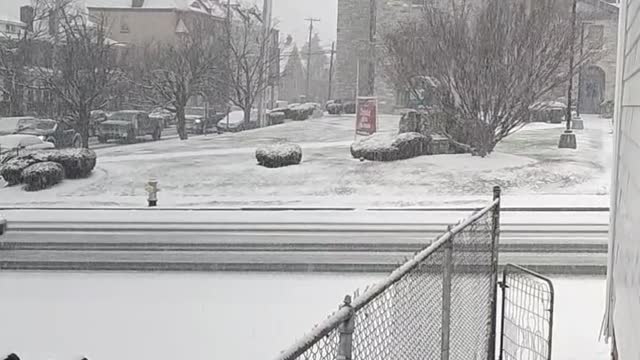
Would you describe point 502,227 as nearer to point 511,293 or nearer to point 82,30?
point 511,293

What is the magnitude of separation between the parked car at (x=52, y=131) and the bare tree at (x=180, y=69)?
3309 millimetres

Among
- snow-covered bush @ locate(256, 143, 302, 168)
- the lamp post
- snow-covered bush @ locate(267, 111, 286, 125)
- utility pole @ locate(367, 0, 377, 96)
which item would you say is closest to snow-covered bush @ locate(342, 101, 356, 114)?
utility pole @ locate(367, 0, 377, 96)

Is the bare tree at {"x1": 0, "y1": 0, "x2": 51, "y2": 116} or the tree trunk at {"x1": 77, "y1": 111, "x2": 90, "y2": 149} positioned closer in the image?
the tree trunk at {"x1": 77, "y1": 111, "x2": 90, "y2": 149}

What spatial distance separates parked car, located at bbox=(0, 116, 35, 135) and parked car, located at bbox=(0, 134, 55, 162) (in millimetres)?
565

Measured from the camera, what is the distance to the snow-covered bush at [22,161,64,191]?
25.4 meters

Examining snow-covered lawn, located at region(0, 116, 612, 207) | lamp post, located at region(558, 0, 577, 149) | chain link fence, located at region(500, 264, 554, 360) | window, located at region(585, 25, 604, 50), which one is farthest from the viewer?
window, located at region(585, 25, 604, 50)

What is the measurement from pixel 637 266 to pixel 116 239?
47.7 feet

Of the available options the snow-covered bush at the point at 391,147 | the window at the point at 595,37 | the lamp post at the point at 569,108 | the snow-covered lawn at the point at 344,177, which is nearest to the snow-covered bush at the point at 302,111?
the snow-covered lawn at the point at 344,177

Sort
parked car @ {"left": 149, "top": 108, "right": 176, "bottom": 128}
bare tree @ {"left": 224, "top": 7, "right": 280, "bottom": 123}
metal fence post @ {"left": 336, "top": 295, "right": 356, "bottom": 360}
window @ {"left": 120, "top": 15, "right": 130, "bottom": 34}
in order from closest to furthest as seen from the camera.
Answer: metal fence post @ {"left": 336, "top": 295, "right": 356, "bottom": 360} < parked car @ {"left": 149, "top": 108, "right": 176, "bottom": 128} < window @ {"left": 120, "top": 15, "right": 130, "bottom": 34} < bare tree @ {"left": 224, "top": 7, "right": 280, "bottom": 123}

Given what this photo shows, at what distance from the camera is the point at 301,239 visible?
53.4ft

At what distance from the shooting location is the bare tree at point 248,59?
35.2m

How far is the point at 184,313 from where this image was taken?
1002 centimetres

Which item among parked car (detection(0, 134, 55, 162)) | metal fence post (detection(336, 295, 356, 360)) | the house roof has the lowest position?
parked car (detection(0, 134, 55, 162))

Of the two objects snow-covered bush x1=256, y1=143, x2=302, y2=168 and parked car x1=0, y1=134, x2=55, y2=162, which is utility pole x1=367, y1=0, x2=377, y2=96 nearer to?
snow-covered bush x1=256, y1=143, x2=302, y2=168
